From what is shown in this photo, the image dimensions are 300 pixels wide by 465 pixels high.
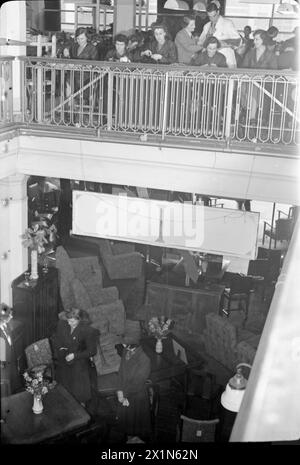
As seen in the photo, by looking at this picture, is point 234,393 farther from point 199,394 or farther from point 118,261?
point 118,261

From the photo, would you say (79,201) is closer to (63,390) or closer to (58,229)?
(58,229)

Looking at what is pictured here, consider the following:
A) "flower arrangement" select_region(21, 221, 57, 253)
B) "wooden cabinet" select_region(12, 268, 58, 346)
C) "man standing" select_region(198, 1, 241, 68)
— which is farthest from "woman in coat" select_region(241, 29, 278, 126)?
"wooden cabinet" select_region(12, 268, 58, 346)

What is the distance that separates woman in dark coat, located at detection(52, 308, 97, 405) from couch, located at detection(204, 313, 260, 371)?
1831 millimetres

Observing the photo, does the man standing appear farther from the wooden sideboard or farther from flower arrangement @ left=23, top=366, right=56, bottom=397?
flower arrangement @ left=23, top=366, right=56, bottom=397

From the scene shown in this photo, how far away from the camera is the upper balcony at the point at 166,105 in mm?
8492

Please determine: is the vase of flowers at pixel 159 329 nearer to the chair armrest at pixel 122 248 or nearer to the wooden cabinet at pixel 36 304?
the wooden cabinet at pixel 36 304

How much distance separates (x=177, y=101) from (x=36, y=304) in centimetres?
395

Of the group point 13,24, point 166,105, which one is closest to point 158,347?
point 166,105

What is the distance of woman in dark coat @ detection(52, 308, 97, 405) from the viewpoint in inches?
361

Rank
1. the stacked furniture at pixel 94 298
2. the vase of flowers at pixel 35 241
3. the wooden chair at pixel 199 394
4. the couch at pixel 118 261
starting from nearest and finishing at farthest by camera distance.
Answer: the wooden chair at pixel 199 394 → the stacked furniture at pixel 94 298 → the vase of flowers at pixel 35 241 → the couch at pixel 118 261

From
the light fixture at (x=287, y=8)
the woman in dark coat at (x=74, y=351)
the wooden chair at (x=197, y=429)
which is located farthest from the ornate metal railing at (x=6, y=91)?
the light fixture at (x=287, y=8)

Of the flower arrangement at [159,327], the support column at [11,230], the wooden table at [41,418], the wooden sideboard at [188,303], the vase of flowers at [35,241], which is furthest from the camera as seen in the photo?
the wooden sideboard at [188,303]

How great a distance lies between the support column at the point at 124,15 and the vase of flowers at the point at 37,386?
6.17m

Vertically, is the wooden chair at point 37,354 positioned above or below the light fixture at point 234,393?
below
